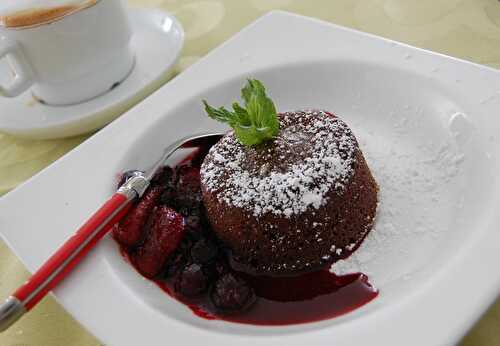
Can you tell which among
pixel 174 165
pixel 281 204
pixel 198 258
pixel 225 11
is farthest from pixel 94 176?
pixel 225 11

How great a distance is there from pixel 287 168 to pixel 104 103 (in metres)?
0.85

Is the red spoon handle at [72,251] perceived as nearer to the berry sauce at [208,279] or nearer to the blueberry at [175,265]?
the berry sauce at [208,279]

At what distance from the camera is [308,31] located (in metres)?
1.84

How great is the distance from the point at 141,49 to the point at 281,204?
118 centimetres

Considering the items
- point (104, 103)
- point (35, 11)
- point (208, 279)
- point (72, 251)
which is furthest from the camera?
point (104, 103)

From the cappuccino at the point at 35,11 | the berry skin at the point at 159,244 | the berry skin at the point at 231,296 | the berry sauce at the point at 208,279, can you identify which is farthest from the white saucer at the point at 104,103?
the berry skin at the point at 231,296

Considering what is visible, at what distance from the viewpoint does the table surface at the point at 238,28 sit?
1.26 m

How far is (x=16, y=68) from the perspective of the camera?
5.81 feet

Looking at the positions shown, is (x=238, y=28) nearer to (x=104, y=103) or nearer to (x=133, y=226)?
(x=104, y=103)

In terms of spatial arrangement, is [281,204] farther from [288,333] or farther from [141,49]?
[141,49]

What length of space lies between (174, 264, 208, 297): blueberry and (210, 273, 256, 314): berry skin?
0.15 ft

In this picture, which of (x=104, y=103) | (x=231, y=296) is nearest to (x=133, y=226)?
(x=231, y=296)

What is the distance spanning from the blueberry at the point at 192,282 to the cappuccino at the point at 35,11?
1.00 metres

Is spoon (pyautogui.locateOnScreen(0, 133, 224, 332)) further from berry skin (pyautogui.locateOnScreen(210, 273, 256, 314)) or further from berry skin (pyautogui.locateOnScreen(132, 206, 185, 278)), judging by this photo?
berry skin (pyautogui.locateOnScreen(210, 273, 256, 314))
